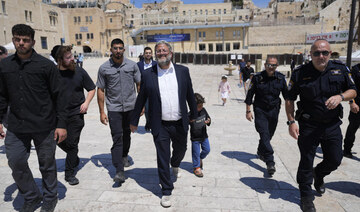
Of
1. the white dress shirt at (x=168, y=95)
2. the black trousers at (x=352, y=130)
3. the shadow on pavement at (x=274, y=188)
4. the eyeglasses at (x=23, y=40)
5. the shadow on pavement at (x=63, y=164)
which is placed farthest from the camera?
the black trousers at (x=352, y=130)

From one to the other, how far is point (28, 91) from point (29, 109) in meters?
0.20

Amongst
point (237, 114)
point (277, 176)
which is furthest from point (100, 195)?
point (237, 114)

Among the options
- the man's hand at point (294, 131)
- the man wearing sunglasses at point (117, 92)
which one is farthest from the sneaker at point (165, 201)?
the man's hand at point (294, 131)

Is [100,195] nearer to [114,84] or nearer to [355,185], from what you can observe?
[114,84]

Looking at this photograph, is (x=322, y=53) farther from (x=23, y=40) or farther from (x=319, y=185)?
(x=23, y=40)

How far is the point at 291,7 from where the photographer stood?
7081cm

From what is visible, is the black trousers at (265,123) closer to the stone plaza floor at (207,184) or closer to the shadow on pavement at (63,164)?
the stone plaza floor at (207,184)

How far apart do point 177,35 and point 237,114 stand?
49.2 m

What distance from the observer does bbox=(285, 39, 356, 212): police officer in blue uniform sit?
315 centimetres

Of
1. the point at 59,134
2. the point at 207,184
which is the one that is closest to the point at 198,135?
the point at 207,184

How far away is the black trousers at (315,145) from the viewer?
3.21 m

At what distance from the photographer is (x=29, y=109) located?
3.05 m

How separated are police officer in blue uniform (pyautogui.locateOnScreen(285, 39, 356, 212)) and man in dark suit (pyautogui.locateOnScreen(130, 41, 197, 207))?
4.67 feet

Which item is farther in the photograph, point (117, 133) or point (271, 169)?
point (271, 169)
